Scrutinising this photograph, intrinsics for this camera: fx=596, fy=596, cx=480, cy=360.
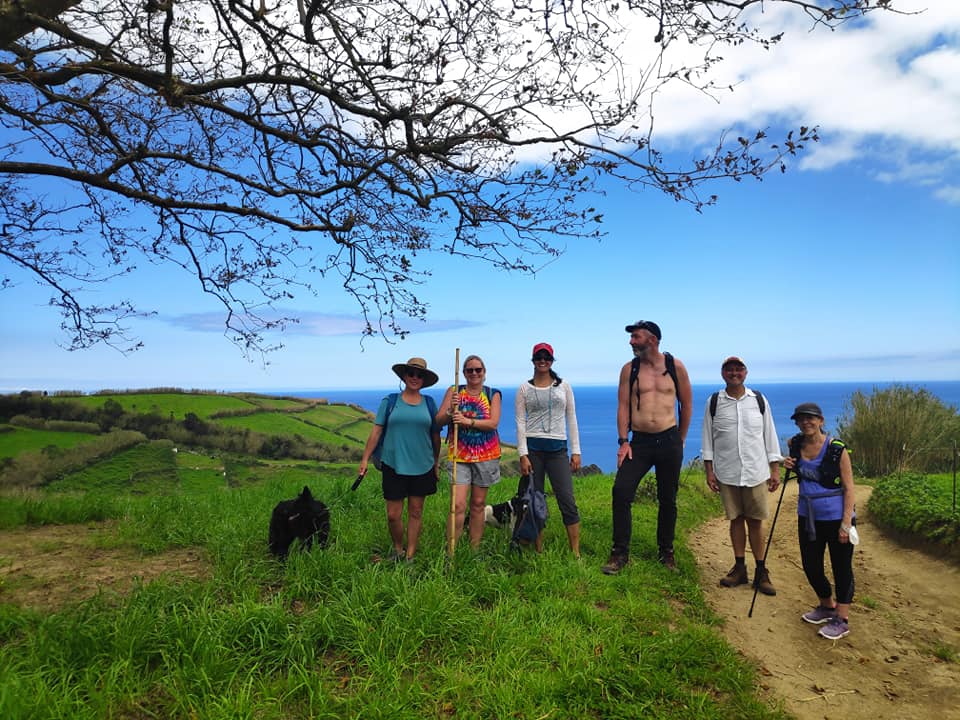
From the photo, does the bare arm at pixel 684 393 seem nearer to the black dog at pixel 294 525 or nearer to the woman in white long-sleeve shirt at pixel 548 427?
Result: the woman in white long-sleeve shirt at pixel 548 427

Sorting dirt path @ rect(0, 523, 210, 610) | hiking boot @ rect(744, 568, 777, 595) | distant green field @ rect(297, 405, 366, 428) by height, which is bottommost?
hiking boot @ rect(744, 568, 777, 595)

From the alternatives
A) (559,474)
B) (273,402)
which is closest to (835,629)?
(559,474)

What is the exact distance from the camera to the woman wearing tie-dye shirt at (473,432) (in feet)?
21.5

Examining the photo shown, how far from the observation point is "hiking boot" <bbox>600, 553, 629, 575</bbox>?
6879 mm

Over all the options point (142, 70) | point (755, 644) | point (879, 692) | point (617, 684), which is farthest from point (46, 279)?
point (879, 692)

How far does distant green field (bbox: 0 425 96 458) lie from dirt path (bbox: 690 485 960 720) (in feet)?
37.2

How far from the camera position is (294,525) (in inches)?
263

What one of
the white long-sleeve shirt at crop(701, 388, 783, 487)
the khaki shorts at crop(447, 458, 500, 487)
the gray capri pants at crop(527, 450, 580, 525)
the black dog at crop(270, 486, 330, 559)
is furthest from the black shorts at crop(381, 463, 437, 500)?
the white long-sleeve shirt at crop(701, 388, 783, 487)

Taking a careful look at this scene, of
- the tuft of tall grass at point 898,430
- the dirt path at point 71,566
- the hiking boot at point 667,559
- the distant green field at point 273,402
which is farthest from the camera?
the tuft of tall grass at point 898,430

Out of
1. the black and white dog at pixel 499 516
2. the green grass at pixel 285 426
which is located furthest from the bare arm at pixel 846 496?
the green grass at pixel 285 426

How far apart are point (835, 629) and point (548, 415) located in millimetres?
3666

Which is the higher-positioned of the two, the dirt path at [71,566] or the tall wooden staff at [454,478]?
the tall wooden staff at [454,478]

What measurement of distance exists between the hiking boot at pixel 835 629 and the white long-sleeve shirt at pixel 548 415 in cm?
305

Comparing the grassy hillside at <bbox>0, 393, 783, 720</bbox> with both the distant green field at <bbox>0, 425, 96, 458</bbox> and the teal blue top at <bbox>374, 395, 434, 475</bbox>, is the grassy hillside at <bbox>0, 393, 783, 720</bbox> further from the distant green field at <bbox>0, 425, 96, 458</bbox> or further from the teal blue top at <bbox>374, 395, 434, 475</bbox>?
the distant green field at <bbox>0, 425, 96, 458</bbox>
